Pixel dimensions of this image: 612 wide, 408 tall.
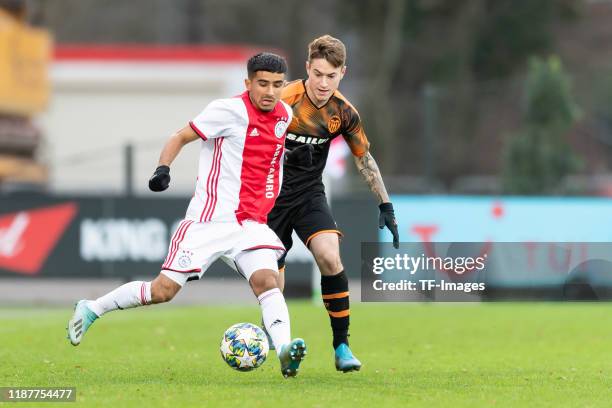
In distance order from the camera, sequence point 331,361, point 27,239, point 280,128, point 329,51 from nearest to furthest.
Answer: point 280,128 → point 329,51 → point 331,361 → point 27,239

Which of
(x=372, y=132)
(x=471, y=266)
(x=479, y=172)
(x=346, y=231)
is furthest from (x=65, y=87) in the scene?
(x=471, y=266)

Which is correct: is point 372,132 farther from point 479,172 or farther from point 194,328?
point 194,328

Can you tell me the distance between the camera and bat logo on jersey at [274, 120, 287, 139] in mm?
9117

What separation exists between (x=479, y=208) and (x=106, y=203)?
5296 millimetres

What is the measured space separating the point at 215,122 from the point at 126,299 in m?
1.26

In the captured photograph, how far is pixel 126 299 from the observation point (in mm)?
9070

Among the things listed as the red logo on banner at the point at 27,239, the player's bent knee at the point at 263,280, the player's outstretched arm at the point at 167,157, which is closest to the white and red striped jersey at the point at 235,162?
the player's outstretched arm at the point at 167,157

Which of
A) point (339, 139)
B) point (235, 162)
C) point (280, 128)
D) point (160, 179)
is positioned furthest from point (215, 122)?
point (339, 139)

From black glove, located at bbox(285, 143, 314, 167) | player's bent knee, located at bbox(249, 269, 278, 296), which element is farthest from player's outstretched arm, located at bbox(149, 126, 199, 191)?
black glove, located at bbox(285, 143, 314, 167)

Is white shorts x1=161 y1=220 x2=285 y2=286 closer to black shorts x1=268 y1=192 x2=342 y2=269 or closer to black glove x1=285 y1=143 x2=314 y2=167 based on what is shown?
black shorts x1=268 y1=192 x2=342 y2=269

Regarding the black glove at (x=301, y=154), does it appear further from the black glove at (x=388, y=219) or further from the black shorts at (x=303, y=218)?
the black glove at (x=388, y=219)

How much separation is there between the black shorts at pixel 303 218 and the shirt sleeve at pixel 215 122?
1.10 metres

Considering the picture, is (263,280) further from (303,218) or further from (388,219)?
(388,219)

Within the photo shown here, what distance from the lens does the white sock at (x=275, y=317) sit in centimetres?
884
